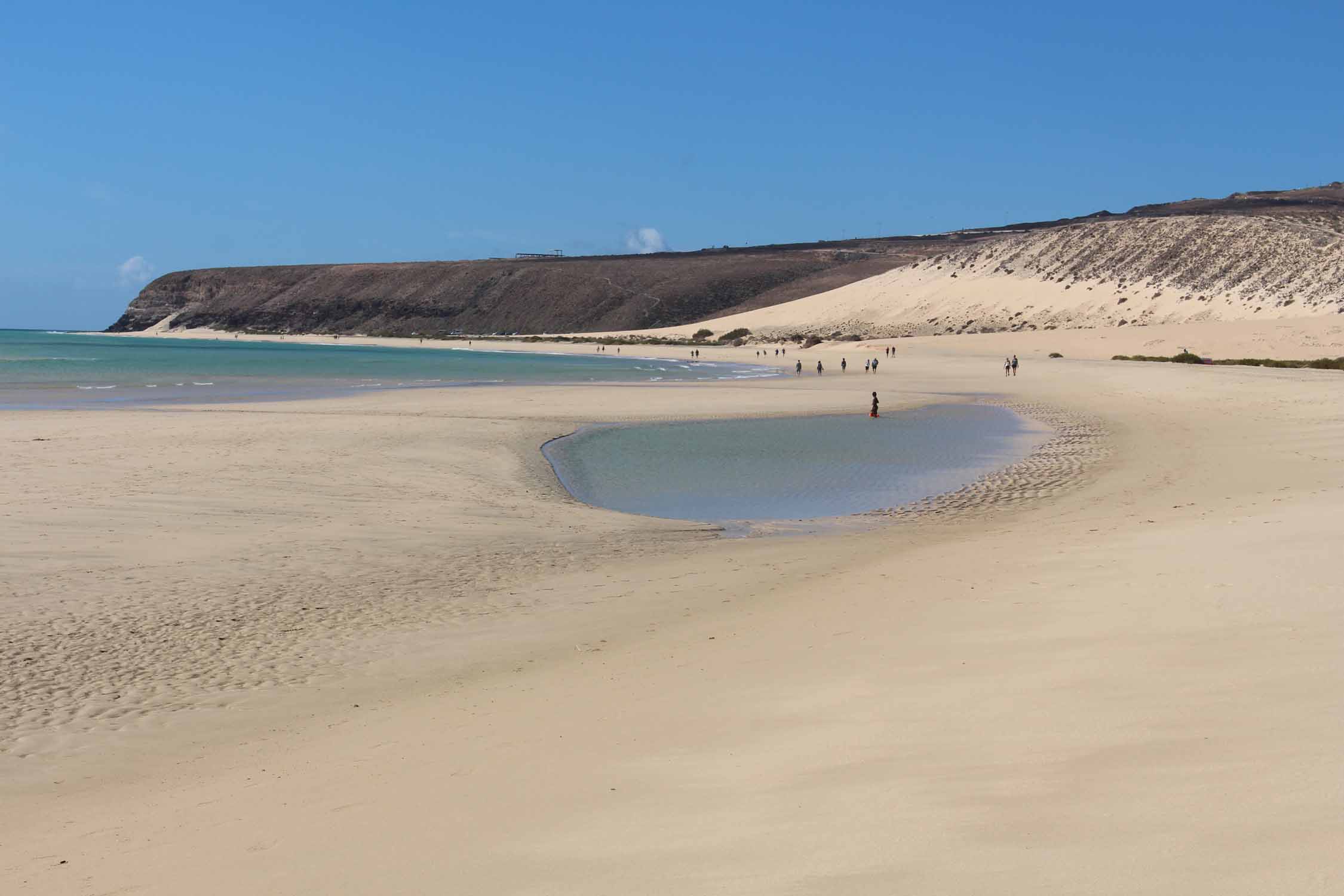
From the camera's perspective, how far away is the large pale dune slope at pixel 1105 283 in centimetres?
8794

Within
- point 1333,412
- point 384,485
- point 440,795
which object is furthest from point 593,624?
point 1333,412

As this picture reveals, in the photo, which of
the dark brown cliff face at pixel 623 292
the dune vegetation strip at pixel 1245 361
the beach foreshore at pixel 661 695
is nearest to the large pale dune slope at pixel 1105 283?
the dune vegetation strip at pixel 1245 361

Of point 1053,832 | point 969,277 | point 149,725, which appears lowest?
point 149,725

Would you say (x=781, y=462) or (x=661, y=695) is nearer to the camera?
(x=661, y=695)

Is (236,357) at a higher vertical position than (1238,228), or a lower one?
lower

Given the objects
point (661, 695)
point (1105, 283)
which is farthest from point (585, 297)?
point (661, 695)

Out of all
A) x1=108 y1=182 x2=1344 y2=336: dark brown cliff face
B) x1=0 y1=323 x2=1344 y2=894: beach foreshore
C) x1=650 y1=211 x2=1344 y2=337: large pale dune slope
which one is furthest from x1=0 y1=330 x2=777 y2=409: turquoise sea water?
x1=108 y1=182 x2=1344 y2=336: dark brown cliff face

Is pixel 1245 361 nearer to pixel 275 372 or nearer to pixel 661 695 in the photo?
pixel 275 372

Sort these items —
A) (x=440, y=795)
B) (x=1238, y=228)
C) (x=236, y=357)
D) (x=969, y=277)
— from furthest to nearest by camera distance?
1. (x=969, y=277)
2. (x=1238, y=228)
3. (x=236, y=357)
4. (x=440, y=795)

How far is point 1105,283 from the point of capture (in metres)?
101

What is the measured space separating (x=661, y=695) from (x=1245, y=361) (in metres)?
53.6

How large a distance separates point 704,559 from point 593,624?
9.18 ft

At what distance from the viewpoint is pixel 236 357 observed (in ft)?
275

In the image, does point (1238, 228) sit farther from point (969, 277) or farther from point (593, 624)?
point (593, 624)
